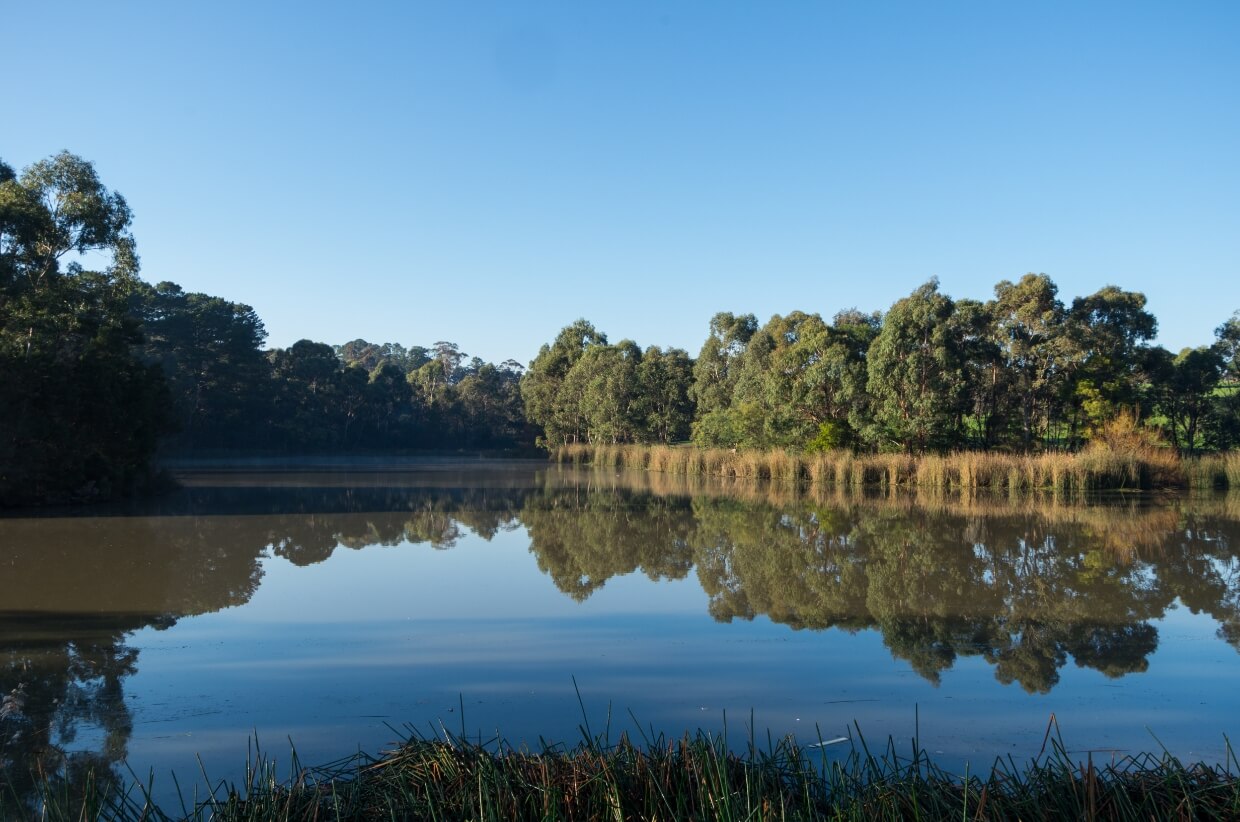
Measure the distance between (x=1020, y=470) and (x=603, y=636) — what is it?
1614 centimetres

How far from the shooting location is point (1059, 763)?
286 centimetres

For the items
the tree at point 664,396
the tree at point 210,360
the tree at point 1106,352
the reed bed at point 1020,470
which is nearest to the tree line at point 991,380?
the tree at point 1106,352

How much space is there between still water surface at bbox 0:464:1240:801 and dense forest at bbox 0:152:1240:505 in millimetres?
3567

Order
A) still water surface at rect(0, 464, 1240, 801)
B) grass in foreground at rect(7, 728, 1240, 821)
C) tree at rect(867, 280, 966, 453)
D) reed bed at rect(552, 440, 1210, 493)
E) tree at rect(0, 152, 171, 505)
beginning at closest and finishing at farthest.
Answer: grass in foreground at rect(7, 728, 1240, 821), still water surface at rect(0, 464, 1240, 801), tree at rect(0, 152, 171, 505), reed bed at rect(552, 440, 1210, 493), tree at rect(867, 280, 966, 453)

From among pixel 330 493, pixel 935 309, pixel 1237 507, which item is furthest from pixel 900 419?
pixel 330 493

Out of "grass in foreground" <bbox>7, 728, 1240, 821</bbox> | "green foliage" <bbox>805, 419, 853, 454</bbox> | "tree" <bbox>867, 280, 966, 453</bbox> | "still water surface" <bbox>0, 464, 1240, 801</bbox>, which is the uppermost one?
"tree" <bbox>867, 280, 966, 453</bbox>

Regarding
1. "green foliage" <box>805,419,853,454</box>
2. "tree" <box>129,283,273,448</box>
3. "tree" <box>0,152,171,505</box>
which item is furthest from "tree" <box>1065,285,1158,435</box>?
"tree" <box>129,283,273,448</box>

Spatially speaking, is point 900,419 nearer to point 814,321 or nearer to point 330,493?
point 814,321

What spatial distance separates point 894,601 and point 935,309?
63.3 ft

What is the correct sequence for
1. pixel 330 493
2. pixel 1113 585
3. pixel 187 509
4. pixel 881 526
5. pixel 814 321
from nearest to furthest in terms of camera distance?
1. pixel 1113 585
2. pixel 881 526
3. pixel 187 509
4. pixel 330 493
5. pixel 814 321

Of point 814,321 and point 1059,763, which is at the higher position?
point 814,321

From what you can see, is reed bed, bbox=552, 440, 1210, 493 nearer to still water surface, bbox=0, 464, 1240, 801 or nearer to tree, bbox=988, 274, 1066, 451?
tree, bbox=988, 274, 1066, 451

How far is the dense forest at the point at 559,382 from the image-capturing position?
1576 cm

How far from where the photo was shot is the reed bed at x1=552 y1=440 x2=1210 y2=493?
1947cm
